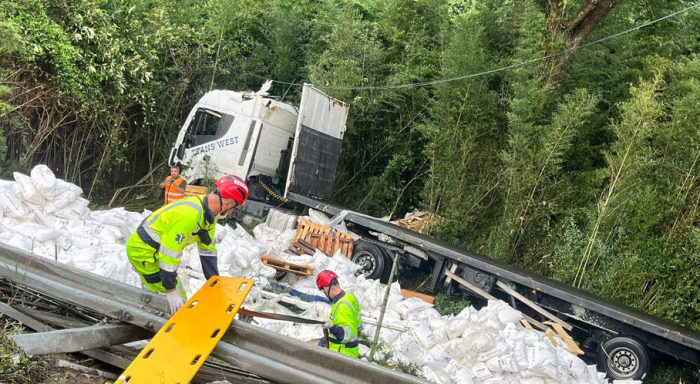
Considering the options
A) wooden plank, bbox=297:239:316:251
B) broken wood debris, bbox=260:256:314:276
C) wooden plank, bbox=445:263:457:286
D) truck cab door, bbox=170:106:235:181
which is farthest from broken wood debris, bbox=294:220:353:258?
truck cab door, bbox=170:106:235:181

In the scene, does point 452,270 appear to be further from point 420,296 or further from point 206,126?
point 206,126

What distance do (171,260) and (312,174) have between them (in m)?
7.44

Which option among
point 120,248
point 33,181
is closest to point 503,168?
point 120,248

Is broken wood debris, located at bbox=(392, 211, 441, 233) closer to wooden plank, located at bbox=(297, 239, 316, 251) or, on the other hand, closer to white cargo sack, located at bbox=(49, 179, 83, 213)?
wooden plank, located at bbox=(297, 239, 316, 251)

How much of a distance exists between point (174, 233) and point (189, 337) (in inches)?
31.4

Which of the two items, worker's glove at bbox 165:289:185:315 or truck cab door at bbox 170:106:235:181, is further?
truck cab door at bbox 170:106:235:181

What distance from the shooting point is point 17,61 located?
10.2 m

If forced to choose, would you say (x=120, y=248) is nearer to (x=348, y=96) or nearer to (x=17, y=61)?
(x=17, y=61)

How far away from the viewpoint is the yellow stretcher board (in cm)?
349

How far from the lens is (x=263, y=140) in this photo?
11.7 meters

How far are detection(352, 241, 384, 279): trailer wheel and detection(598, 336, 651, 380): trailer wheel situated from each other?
3397 millimetres

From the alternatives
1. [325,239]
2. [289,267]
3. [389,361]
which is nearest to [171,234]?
[389,361]

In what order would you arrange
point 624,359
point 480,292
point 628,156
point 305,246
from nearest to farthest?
point 624,359
point 480,292
point 628,156
point 305,246

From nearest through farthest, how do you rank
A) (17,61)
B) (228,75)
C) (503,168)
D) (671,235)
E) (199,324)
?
(199,324) → (671,235) → (17,61) → (503,168) → (228,75)
